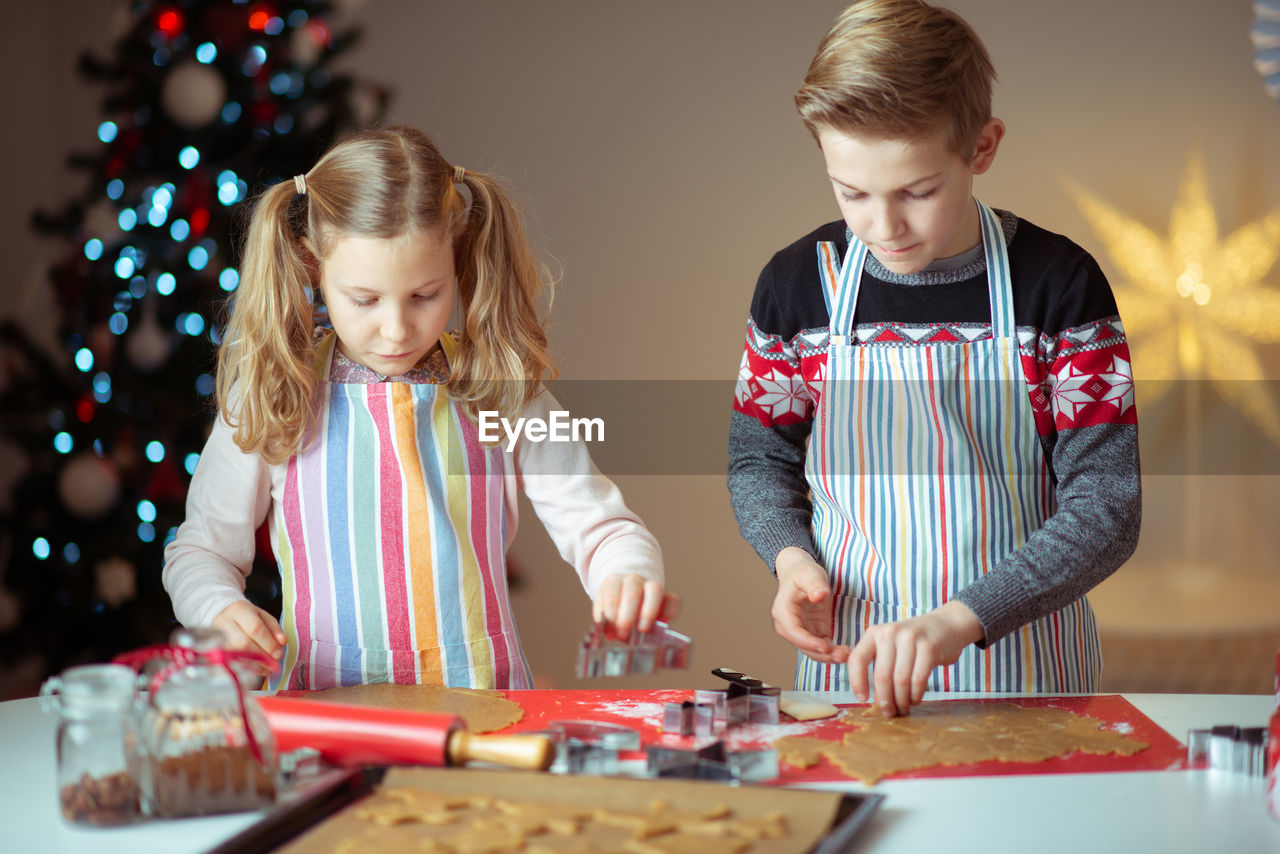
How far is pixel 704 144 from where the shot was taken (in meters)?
3.47

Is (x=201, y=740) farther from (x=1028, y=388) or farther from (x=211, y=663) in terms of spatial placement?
(x=1028, y=388)

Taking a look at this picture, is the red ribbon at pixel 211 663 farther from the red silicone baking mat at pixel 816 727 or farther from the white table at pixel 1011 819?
the red silicone baking mat at pixel 816 727

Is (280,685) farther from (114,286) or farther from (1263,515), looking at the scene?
(1263,515)

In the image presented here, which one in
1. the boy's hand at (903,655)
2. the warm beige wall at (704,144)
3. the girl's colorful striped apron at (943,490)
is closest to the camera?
the boy's hand at (903,655)

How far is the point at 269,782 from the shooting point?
84cm

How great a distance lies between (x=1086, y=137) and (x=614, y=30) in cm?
145

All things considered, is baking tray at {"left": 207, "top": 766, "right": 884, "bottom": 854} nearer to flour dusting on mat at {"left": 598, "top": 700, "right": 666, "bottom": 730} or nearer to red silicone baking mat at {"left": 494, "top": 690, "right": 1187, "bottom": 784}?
red silicone baking mat at {"left": 494, "top": 690, "right": 1187, "bottom": 784}

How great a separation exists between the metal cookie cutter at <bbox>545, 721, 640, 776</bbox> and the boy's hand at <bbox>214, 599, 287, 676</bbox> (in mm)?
322

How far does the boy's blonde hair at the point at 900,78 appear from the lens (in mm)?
1124

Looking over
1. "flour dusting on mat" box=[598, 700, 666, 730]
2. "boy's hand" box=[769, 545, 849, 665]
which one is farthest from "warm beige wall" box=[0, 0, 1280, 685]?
"flour dusting on mat" box=[598, 700, 666, 730]

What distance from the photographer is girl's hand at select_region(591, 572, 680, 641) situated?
3.67 feet

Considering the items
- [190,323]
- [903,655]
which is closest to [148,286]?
[190,323]
